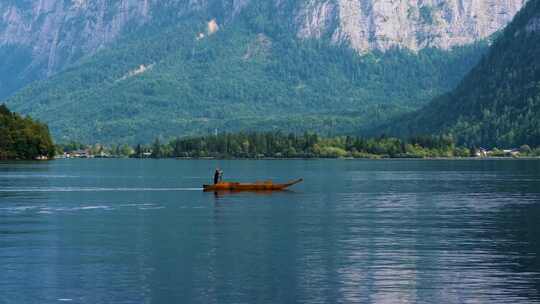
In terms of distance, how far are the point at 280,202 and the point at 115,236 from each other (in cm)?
4876

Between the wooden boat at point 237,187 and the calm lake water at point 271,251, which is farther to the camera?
the wooden boat at point 237,187

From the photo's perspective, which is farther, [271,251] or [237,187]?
[237,187]

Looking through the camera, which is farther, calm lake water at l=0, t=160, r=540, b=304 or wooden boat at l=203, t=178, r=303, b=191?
wooden boat at l=203, t=178, r=303, b=191

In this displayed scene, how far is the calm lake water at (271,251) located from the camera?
70062 millimetres

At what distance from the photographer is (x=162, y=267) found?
260 ft

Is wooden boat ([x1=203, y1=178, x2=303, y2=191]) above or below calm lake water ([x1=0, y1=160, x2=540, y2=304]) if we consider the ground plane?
above

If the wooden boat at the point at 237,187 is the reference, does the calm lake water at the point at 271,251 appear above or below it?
below

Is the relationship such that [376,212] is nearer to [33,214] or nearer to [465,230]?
[465,230]

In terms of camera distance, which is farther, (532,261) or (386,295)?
(532,261)

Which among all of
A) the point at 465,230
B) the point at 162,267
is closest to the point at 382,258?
the point at 162,267

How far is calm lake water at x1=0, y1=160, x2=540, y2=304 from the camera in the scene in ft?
230

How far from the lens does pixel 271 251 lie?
87.6 m

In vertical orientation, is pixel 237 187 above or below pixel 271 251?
above

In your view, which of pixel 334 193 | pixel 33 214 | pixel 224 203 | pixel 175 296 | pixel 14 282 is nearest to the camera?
pixel 175 296
